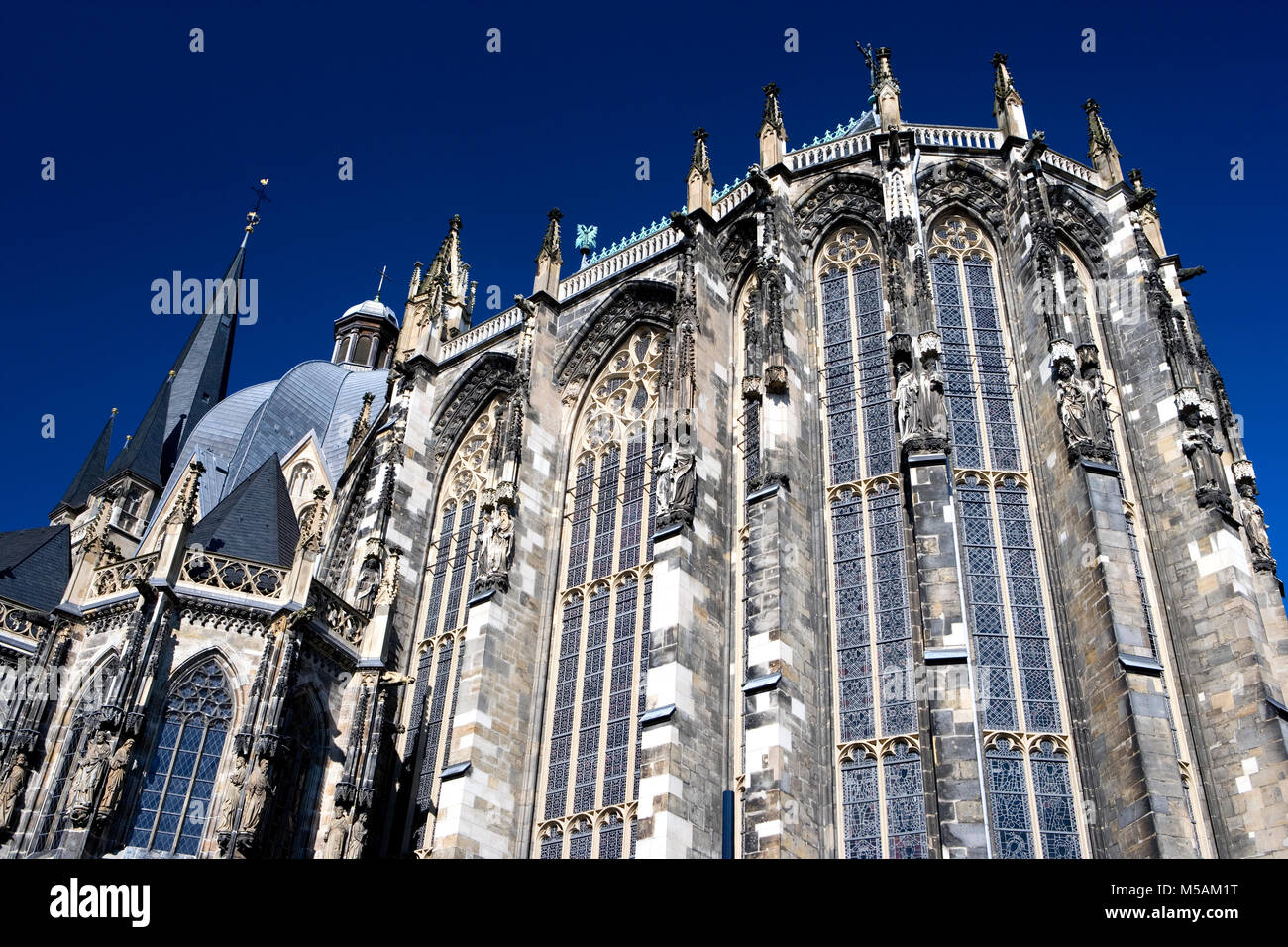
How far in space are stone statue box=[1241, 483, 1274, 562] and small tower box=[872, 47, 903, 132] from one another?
327 inches

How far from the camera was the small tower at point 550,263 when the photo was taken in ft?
76.6

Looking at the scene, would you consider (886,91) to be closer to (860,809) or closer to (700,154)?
(700,154)

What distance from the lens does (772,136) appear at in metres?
20.4

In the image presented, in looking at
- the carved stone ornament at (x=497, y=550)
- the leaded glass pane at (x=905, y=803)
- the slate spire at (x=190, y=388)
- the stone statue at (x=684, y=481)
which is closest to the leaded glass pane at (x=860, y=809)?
the leaded glass pane at (x=905, y=803)

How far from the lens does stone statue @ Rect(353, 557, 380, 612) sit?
808 inches

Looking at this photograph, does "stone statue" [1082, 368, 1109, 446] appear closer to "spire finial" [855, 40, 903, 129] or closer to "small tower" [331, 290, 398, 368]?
"spire finial" [855, 40, 903, 129]

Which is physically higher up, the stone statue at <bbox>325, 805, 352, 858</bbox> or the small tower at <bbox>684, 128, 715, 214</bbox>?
the small tower at <bbox>684, 128, 715, 214</bbox>

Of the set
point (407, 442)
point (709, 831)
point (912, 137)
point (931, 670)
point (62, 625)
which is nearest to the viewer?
point (931, 670)

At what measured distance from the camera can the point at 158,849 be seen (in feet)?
50.4

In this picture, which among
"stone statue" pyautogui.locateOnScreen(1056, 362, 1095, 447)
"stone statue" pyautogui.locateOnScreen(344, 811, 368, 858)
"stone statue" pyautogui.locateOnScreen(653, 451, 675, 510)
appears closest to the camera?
"stone statue" pyautogui.locateOnScreen(1056, 362, 1095, 447)

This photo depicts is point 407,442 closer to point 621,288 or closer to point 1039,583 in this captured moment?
point 621,288

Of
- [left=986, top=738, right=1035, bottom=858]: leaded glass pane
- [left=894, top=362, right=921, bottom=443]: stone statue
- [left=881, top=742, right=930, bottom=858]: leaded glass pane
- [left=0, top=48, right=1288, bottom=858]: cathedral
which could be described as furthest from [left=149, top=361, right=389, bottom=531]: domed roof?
[left=986, top=738, right=1035, bottom=858]: leaded glass pane
